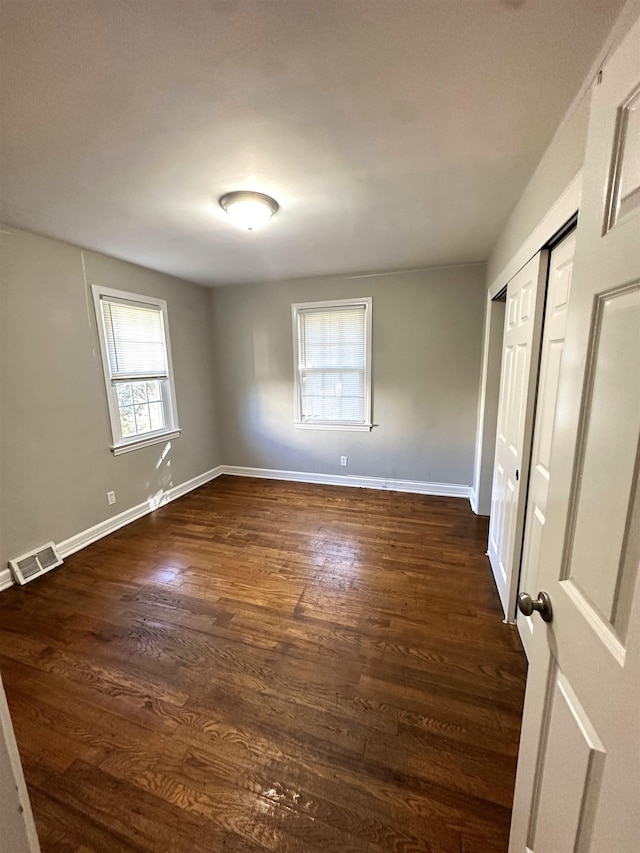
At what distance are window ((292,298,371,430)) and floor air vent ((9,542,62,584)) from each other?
2672mm

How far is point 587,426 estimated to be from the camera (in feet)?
2.31

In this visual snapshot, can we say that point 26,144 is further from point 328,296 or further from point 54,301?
point 328,296

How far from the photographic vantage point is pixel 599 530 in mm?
647

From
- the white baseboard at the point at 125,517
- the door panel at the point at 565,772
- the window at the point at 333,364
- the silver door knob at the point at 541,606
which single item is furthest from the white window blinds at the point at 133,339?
the door panel at the point at 565,772

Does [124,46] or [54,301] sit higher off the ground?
[124,46]

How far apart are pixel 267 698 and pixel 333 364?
3.21 m

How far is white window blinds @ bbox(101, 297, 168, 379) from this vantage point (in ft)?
10.2

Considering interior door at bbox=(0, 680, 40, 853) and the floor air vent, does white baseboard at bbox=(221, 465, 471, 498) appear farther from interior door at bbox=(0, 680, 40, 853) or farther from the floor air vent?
interior door at bbox=(0, 680, 40, 853)

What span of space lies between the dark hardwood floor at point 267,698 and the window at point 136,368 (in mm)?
1245

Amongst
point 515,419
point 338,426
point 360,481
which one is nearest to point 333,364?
point 338,426

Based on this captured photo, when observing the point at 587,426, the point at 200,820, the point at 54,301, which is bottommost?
the point at 200,820

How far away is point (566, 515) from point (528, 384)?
1.21 metres

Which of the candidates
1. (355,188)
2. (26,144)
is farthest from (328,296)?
(26,144)

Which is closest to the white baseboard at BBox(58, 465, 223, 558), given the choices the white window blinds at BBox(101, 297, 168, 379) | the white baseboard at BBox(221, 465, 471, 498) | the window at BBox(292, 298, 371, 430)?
the white baseboard at BBox(221, 465, 471, 498)
